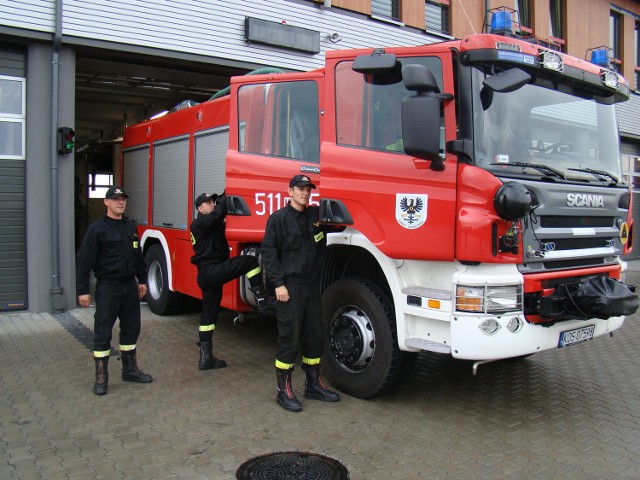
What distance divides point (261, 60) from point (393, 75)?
5.85 m

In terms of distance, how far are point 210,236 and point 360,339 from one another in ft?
6.35

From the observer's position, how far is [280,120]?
5.89 meters

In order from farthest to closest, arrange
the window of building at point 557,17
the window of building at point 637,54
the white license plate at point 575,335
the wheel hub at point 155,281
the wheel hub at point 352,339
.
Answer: the window of building at point 637,54
the window of building at point 557,17
the wheel hub at point 155,281
the wheel hub at point 352,339
the white license plate at point 575,335

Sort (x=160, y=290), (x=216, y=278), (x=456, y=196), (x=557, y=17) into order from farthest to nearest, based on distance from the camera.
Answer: (x=557, y=17) → (x=160, y=290) → (x=216, y=278) → (x=456, y=196)

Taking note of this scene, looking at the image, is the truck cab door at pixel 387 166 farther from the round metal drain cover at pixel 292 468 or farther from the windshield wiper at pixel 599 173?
the round metal drain cover at pixel 292 468

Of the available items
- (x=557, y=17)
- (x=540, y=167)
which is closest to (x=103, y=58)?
(x=540, y=167)

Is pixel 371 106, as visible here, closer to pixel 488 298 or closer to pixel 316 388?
pixel 488 298

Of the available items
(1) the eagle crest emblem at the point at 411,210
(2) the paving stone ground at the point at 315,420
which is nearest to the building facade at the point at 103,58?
(2) the paving stone ground at the point at 315,420

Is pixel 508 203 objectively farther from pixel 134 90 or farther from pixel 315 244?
pixel 134 90

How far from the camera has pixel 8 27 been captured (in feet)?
A: 25.9

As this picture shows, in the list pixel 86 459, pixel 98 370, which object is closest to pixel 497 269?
pixel 86 459

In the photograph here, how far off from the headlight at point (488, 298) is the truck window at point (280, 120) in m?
1.97

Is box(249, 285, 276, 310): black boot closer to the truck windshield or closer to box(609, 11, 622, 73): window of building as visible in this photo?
the truck windshield

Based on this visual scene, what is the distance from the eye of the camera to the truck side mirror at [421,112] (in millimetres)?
4152
